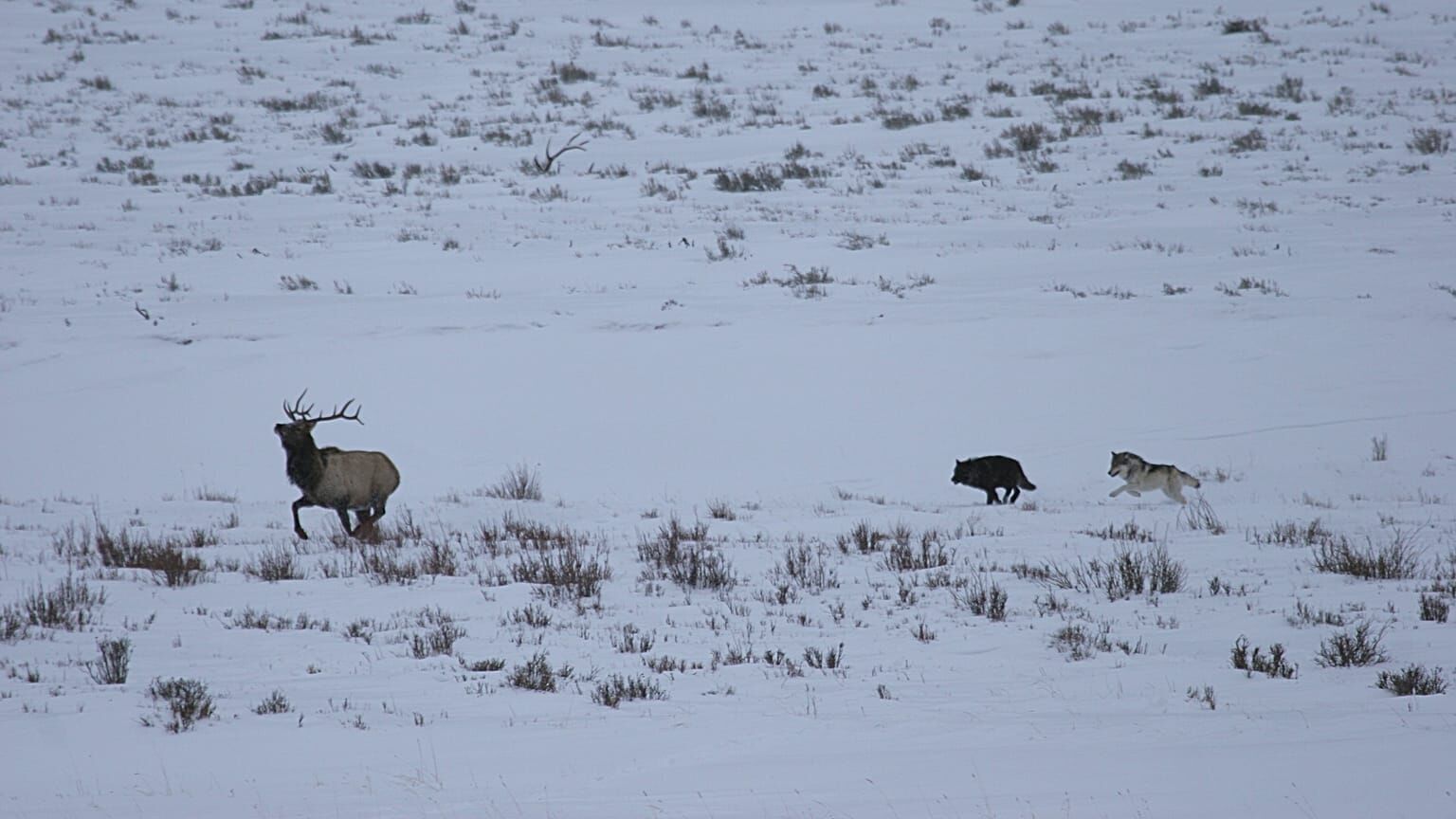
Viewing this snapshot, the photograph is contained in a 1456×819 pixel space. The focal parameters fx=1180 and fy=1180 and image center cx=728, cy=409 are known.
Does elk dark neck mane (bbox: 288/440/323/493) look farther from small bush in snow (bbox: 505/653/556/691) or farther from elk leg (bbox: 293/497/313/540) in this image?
small bush in snow (bbox: 505/653/556/691)

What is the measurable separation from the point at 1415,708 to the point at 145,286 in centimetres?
1794

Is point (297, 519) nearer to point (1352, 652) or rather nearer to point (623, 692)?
point (623, 692)

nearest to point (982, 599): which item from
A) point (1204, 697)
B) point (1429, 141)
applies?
point (1204, 697)

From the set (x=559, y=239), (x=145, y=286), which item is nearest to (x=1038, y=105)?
(x=559, y=239)

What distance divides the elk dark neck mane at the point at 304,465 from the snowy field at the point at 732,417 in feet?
1.88

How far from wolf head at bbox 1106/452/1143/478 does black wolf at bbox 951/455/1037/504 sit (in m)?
0.83

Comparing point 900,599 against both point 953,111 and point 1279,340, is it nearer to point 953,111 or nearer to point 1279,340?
point 1279,340

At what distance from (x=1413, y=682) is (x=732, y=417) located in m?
9.91

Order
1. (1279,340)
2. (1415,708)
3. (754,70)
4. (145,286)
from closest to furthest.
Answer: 1. (1415,708)
2. (1279,340)
3. (145,286)
4. (754,70)

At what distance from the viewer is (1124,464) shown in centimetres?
1073

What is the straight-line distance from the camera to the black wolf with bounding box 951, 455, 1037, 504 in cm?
1125

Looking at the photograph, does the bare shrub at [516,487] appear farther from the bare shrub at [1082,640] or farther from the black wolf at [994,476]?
the bare shrub at [1082,640]

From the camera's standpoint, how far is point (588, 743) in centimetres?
462

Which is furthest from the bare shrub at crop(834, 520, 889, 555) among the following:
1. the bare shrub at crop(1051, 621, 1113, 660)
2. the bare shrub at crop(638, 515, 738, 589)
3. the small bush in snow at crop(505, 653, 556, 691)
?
the small bush in snow at crop(505, 653, 556, 691)
